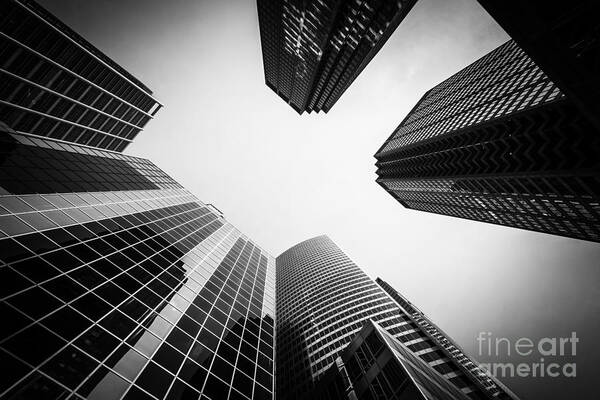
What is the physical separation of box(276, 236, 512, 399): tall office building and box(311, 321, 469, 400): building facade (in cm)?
1247

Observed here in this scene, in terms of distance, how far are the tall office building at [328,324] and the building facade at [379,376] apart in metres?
12.5

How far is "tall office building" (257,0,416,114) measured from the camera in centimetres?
7375

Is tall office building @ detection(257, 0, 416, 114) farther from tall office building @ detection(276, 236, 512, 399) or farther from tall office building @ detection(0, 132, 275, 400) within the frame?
tall office building @ detection(276, 236, 512, 399)

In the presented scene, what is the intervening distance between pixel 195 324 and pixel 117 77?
86.5 metres

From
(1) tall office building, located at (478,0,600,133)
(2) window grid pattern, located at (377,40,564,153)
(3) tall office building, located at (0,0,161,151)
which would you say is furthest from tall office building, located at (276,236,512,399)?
(3) tall office building, located at (0,0,161,151)

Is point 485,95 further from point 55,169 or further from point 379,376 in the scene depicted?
point 55,169

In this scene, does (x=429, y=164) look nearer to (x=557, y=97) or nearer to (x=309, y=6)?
(x=557, y=97)

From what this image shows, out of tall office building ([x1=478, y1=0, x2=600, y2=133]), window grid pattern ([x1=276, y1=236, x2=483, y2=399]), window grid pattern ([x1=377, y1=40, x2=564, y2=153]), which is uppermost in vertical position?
window grid pattern ([x1=377, y1=40, x2=564, y2=153])

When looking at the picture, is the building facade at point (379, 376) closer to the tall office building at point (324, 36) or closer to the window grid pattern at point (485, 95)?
the window grid pattern at point (485, 95)

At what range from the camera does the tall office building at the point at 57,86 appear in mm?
52094

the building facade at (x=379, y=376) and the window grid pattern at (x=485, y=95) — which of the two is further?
the window grid pattern at (x=485, y=95)

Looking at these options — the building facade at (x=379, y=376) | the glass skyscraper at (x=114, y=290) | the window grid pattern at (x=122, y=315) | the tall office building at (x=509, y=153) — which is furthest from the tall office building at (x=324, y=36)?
the building facade at (x=379, y=376)

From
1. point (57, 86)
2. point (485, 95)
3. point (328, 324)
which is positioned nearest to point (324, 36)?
point (485, 95)

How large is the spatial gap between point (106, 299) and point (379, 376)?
1991cm
